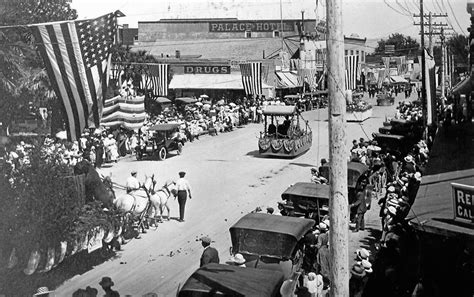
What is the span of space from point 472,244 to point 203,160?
17419 mm

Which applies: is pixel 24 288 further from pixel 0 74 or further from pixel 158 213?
pixel 0 74

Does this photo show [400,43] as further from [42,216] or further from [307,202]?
[42,216]

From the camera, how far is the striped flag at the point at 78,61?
32.3 feet

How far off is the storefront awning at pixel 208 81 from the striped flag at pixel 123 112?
26214 millimetres

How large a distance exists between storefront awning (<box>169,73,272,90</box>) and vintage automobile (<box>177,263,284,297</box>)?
3855cm

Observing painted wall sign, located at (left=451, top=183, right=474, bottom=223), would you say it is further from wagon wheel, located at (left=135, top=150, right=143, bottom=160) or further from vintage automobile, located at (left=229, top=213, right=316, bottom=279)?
wagon wheel, located at (left=135, top=150, right=143, bottom=160)

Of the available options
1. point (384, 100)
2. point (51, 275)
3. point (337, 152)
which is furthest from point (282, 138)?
point (384, 100)

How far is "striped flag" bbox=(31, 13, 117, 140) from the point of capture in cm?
984

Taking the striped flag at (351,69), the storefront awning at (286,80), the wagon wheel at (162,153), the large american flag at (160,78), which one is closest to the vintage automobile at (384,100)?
the storefront awning at (286,80)

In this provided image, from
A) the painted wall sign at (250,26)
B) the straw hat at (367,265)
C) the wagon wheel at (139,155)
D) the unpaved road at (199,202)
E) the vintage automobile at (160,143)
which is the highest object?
the painted wall sign at (250,26)

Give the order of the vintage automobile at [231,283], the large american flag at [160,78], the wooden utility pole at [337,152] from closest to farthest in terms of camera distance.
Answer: the wooden utility pole at [337,152], the vintage automobile at [231,283], the large american flag at [160,78]

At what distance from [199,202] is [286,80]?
1399 inches

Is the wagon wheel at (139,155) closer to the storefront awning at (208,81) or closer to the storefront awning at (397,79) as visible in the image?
the storefront awning at (208,81)

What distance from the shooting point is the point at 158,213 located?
15.3 metres
